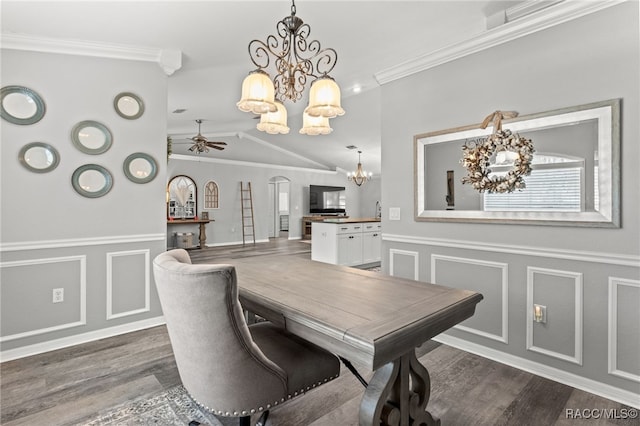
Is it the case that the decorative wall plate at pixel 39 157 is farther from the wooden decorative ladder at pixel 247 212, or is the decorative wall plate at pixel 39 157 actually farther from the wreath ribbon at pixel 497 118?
the wooden decorative ladder at pixel 247 212

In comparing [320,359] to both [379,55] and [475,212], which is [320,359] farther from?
[379,55]

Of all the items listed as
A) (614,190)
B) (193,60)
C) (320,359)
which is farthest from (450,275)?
(193,60)

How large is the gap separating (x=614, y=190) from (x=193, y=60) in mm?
3579

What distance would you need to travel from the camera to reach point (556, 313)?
2225 mm

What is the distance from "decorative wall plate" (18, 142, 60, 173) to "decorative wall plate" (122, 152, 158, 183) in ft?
1.63

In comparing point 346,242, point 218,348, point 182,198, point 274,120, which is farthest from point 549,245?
point 182,198

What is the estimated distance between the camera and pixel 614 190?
1971 mm

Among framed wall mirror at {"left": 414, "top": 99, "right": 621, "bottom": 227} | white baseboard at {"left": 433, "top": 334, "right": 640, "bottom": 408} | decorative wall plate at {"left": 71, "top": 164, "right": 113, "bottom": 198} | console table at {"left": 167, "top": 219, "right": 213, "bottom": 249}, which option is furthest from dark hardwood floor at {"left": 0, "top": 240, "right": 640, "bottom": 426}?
console table at {"left": 167, "top": 219, "right": 213, "bottom": 249}

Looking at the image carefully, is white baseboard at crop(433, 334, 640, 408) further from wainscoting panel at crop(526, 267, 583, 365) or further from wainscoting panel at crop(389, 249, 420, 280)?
wainscoting panel at crop(389, 249, 420, 280)

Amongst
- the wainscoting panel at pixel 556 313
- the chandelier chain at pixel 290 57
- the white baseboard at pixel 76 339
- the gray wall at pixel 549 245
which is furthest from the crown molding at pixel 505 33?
the white baseboard at pixel 76 339

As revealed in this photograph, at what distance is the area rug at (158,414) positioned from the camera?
69.2 inches

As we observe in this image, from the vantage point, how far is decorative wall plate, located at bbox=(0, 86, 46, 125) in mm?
2469

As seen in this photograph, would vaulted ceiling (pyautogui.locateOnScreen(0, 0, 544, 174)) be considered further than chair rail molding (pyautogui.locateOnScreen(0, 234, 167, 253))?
No

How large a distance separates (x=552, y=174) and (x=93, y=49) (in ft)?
12.3
